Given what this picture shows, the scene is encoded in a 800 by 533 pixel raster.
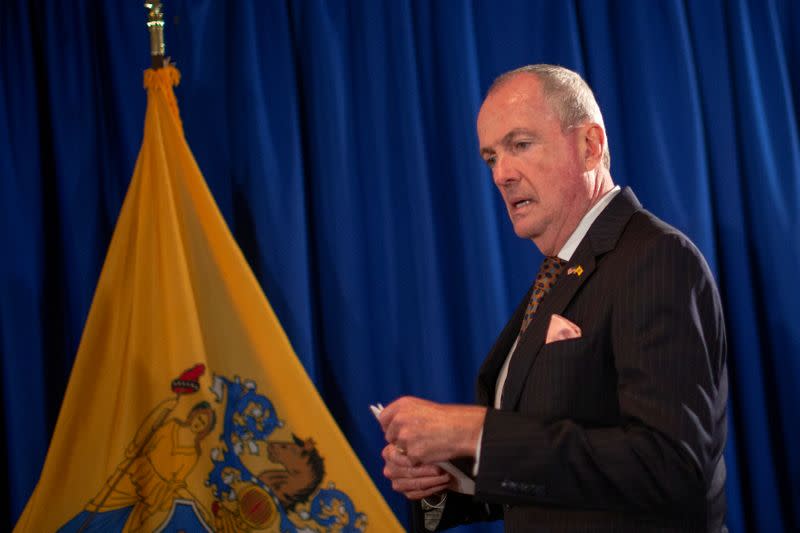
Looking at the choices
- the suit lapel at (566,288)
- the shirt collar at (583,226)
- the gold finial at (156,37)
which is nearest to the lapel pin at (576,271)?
the suit lapel at (566,288)

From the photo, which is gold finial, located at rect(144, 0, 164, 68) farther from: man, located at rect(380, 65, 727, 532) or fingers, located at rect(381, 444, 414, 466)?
fingers, located at rect(381, 444, 414, 466)

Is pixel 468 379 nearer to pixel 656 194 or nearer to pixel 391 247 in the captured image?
pixel 391 247

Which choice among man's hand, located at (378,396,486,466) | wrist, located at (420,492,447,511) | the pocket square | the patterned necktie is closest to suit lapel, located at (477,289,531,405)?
the patterned necktie

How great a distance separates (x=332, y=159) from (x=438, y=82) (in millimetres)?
514

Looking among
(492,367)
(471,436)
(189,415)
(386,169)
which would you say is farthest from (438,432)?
(386,169)

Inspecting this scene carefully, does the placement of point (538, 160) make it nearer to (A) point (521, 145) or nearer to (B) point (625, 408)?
(A) point (521, 145)

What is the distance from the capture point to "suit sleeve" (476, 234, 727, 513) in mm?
1102

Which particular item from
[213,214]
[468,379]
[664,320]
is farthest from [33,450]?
[664,320]

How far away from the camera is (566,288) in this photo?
4.49 feet

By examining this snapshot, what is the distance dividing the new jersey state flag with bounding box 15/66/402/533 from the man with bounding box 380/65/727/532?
1091 mm

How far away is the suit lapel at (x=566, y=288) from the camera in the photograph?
1339 millimetres

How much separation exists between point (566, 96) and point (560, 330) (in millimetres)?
513

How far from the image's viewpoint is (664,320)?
3.75 ft

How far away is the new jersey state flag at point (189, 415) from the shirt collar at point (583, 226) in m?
1.24
